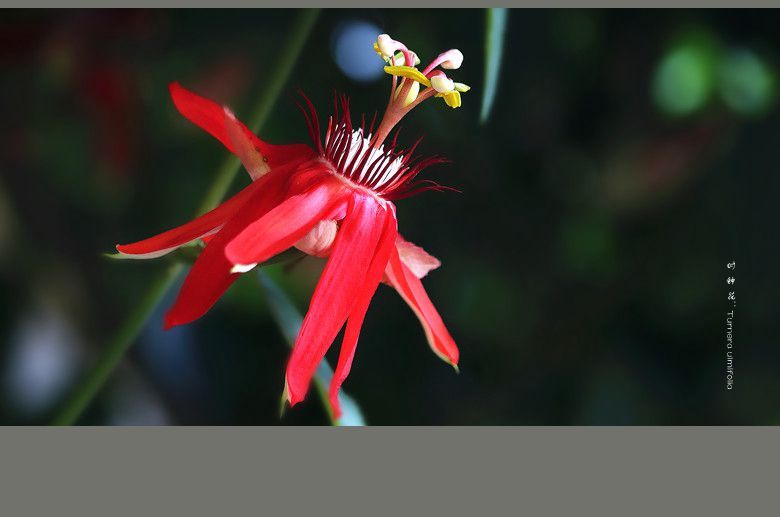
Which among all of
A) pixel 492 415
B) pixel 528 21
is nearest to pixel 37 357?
pixel 492 415

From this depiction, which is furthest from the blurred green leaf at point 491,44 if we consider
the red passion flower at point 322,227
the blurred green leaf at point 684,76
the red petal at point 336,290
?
the blurred green leaf at point 684,76

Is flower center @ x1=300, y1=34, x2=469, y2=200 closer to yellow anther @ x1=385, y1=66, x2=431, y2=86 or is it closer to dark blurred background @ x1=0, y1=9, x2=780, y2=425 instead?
yellow anther @ x1=385, y1=66, x2=431, y2=86

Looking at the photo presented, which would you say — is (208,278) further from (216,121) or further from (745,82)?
(745,82)

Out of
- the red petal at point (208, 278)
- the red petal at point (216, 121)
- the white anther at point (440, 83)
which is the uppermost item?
the white anther at point (440, 83)

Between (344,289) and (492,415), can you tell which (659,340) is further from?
(344,289)

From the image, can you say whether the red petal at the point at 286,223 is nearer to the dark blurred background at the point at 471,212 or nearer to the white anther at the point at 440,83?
the white anther at the point at 440,83

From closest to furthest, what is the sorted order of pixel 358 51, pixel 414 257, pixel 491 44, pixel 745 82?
1. pixel 414 257
2. pixel 491 44
3. pixel 358 51
4. pixel 745 82

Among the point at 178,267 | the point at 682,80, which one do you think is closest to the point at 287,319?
the point at 178,267

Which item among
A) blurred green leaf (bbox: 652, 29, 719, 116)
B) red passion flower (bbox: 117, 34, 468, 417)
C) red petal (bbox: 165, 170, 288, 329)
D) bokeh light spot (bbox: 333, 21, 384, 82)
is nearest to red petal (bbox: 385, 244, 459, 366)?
red passion flower (bbox: 117, 34, 468, 417)
